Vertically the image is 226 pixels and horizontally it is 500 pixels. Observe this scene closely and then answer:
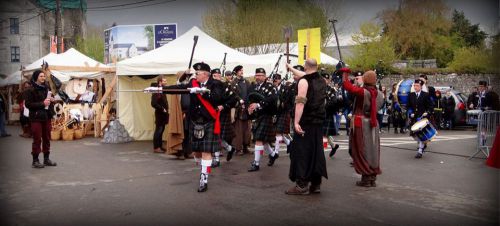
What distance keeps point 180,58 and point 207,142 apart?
21.7 feet

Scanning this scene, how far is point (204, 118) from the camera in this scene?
23.9 feet

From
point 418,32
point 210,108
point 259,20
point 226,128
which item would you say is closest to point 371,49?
point 418,32

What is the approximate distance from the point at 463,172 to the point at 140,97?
961cm

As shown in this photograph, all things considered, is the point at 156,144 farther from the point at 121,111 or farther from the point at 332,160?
the point at 332,160

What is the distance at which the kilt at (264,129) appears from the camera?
903 centimetres

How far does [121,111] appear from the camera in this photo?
1466 centimetres

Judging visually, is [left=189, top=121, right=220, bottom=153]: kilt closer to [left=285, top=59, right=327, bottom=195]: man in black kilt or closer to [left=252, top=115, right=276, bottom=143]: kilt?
[left=285, top=59, right=327, bottom=195]: man in black kilt

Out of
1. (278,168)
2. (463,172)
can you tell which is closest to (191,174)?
(278,168)

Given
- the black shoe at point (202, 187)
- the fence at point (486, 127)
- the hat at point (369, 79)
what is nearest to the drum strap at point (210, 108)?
the black shoe at point (202, 187)

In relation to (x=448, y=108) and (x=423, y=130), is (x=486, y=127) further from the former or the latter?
(x=448, y=108)

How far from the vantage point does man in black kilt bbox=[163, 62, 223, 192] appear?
716cm

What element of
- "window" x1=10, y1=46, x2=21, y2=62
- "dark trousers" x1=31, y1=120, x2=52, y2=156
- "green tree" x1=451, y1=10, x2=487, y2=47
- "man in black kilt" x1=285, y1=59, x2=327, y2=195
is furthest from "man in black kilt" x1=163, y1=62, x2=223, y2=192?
"window" x1=10, y1=46, x2=21, y2=62

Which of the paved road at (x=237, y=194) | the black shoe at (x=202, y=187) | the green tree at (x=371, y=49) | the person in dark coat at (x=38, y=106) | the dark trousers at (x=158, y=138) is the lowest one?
the paved road at (x=237, y=194)

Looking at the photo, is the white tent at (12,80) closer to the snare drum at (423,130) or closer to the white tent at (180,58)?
the white tent at (180,58)
